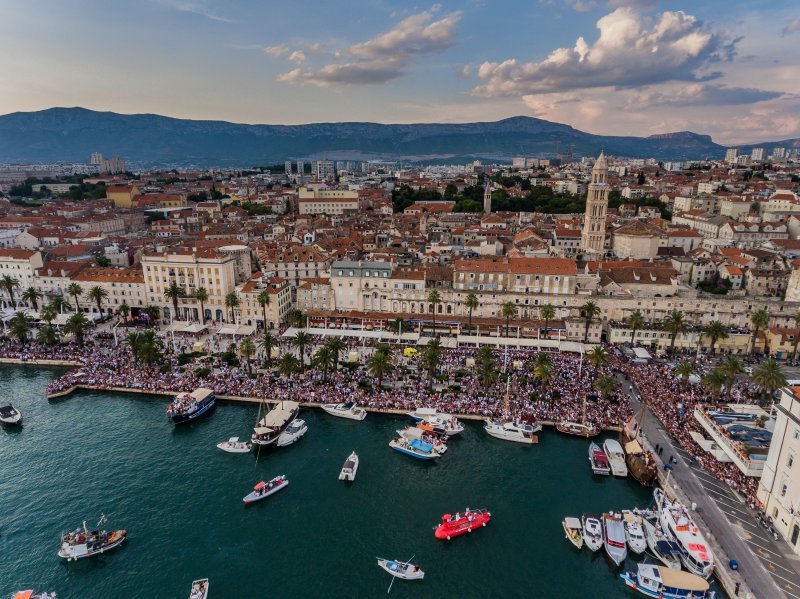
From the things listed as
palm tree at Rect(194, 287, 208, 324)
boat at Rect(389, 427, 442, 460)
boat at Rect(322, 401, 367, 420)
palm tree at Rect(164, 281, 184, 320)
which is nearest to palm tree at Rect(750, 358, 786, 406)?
boat at Rect(389, 427, 442, 460)

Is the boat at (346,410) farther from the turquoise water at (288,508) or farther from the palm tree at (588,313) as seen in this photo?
the palm tree at (588,313)

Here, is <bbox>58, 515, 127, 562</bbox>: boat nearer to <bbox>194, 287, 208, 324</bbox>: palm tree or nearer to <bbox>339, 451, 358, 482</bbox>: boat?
<bbox>339, 451, 358, 482</bbox>: boat

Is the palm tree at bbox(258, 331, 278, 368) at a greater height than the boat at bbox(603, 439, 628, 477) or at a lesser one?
greater

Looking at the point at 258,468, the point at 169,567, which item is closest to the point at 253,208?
the point at 258,468

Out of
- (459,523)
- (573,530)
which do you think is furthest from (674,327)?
(459,523)

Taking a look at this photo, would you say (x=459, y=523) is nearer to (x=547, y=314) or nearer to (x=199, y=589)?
(x=199, y=589)

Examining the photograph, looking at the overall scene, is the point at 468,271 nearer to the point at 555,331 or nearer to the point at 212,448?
the point at 555,331
